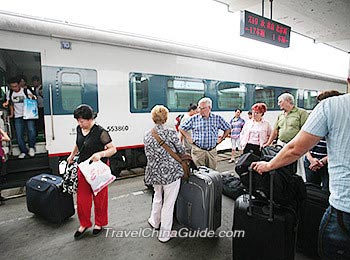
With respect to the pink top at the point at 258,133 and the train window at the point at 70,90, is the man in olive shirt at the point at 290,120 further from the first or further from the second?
the train window at the point at 70,90

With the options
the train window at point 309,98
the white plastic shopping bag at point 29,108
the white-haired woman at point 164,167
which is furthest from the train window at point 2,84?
the train window at point 309,98

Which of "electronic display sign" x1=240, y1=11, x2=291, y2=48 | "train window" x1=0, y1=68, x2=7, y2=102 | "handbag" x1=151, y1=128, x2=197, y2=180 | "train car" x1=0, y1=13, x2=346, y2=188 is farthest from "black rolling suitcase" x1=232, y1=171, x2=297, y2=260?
"train window" x1=0, y1=68, x2=7, y2=102

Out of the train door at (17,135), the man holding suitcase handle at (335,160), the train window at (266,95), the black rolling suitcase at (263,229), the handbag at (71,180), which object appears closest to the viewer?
the man holding suitcase handle at (335,160)

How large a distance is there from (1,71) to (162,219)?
13.6 ft

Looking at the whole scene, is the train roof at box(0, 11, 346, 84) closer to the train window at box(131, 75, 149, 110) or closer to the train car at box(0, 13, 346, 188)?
the train car at box(0, 13, 346, 188)

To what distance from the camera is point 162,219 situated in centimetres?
276

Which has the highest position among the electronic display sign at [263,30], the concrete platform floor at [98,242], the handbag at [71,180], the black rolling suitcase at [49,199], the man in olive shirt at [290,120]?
the electronic display sign at [263,30]

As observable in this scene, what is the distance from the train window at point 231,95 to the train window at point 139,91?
2.11 m

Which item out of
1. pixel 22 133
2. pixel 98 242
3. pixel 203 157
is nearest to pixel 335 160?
pixel 203 157

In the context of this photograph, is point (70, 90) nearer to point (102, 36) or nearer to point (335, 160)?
point (102, 36)

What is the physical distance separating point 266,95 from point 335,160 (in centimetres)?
679

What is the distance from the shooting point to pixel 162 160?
8.58ft

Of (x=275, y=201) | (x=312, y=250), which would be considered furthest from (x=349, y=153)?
(x=312, y=250)

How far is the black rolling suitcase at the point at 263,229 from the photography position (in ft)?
6.07
